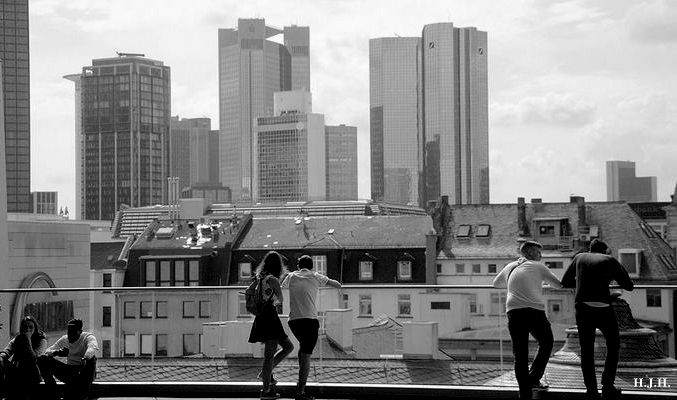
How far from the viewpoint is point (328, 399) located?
1268cm

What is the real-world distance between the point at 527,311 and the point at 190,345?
413 cm

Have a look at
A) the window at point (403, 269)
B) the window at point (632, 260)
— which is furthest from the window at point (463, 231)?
the window at point (632, 260)

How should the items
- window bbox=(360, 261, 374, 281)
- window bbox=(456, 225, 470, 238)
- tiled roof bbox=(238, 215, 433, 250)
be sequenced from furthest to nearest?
window bbox=(456, 225, 470, 238) → tiled roof bbox=(238, 215, 433, 250) → window bbox=(360, 261, 374, 281)

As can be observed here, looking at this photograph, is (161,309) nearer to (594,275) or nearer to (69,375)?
(69,375)

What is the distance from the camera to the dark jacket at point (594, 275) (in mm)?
11336

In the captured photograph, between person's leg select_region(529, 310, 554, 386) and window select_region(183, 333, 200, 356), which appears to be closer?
Result: person's leg select_region(529, 310, 554, 386)

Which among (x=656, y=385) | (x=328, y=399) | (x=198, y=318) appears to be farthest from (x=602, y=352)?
(x=198, y=318)

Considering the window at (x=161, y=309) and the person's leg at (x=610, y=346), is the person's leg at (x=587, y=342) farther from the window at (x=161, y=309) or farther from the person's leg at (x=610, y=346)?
the window at (x=161, y=309)

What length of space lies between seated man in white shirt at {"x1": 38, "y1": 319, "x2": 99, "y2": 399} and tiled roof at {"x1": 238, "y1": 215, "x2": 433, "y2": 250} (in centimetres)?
6433

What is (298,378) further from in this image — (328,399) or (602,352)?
(602,352)

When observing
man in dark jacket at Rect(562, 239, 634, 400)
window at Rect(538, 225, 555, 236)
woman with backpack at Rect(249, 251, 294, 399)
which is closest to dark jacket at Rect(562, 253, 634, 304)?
man in dark jacket at Rect(562, 239, 634, 400)

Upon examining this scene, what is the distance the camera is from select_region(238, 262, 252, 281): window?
75688 millimetres

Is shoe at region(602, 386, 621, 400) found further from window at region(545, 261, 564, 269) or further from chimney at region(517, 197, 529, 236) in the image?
chimney at region(517, 197, 529, 236)

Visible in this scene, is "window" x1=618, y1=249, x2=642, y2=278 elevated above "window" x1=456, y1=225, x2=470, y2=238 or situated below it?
below
